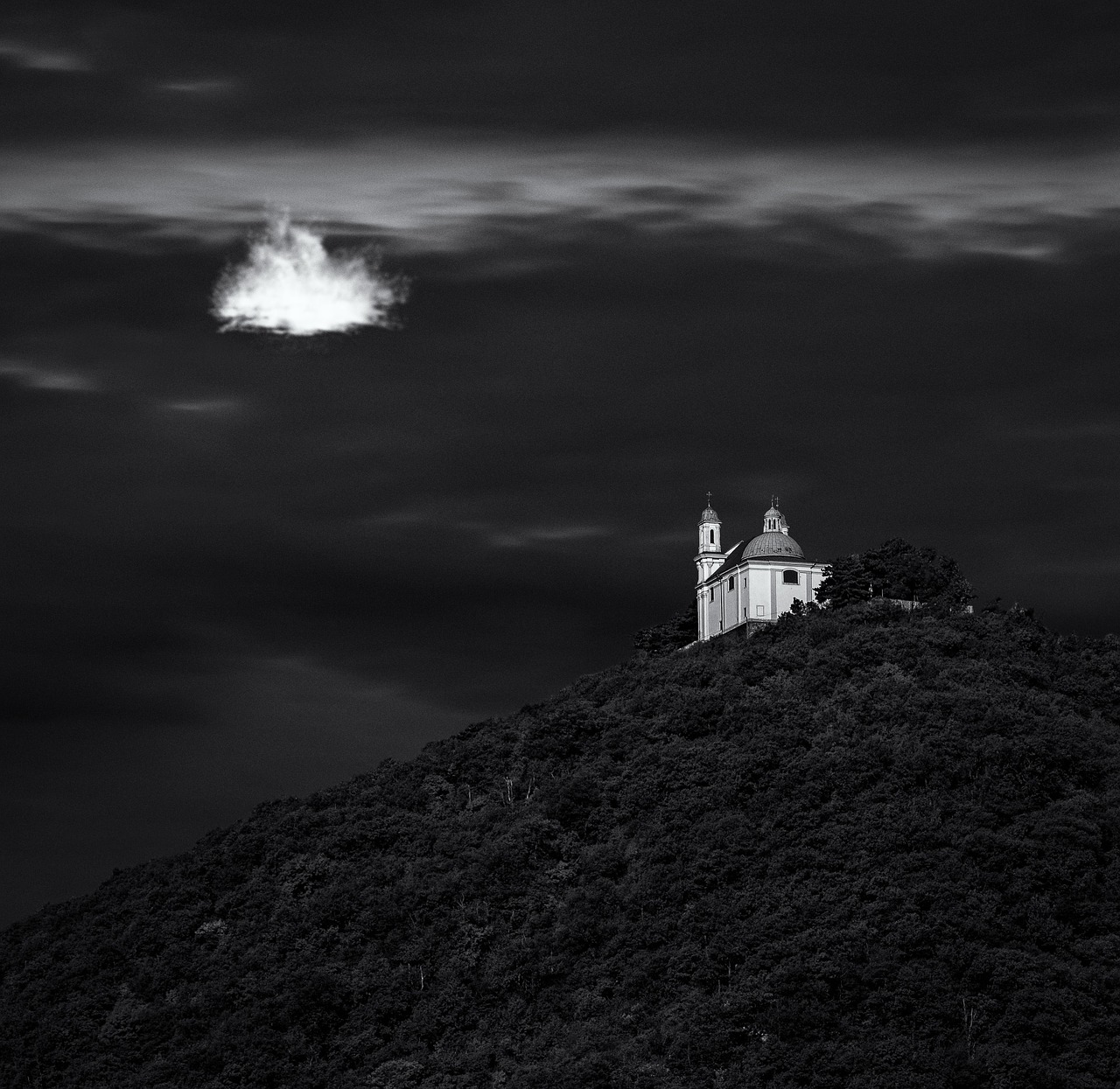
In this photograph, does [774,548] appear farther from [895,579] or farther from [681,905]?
[681,905]

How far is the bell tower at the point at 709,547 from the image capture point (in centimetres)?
11200

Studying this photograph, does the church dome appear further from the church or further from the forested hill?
the forested hill

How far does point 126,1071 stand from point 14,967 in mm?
16011

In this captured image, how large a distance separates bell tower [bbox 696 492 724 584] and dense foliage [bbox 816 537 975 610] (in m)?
11.0

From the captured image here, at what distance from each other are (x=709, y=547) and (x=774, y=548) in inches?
394

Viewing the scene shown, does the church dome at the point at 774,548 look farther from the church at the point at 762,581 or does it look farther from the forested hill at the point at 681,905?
the forested hill at the point at 681,905

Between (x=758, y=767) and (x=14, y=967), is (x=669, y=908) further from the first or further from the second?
(x=14, y=967)

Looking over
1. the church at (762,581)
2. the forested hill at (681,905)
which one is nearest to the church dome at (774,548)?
the church at (762,581)

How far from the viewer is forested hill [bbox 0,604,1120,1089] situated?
218 feet

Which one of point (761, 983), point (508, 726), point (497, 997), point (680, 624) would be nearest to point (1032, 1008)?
point (761, 983)

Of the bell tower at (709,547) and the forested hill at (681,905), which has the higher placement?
the bell tower at (709,547)

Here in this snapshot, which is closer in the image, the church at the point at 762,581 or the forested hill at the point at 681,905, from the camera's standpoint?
the forested hill at the point at 681,905

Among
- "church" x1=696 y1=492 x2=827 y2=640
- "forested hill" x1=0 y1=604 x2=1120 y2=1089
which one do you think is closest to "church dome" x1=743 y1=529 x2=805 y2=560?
"church" x1=696 y1=492 x2=827 y2=640

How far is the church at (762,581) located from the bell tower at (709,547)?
3.79 metres
